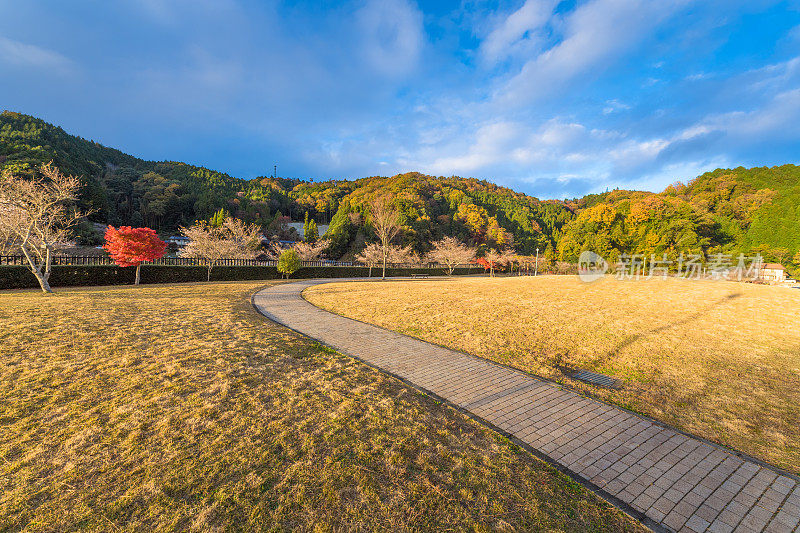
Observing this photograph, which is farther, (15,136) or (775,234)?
(15,136)

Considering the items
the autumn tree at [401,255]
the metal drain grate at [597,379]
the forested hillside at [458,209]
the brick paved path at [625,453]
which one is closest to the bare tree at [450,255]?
the autumn tree at [401,255]

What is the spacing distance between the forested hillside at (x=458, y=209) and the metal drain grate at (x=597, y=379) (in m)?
38.2

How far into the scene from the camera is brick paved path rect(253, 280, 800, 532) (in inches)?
93.4

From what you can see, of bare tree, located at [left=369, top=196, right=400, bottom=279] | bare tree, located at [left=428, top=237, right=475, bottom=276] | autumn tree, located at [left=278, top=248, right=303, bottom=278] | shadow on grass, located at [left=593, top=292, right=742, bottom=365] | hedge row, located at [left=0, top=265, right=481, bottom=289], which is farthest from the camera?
bare tree, located at [left=428, top=237, right=475, bottom=276]

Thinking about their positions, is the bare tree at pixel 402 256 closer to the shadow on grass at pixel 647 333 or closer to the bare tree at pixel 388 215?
the bare tree at pixel 388 215

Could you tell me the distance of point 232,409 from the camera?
340cm

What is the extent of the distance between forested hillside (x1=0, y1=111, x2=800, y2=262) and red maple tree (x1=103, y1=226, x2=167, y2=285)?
26.0 m

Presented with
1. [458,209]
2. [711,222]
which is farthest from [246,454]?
[458,209]

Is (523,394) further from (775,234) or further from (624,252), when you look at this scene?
(775,234)

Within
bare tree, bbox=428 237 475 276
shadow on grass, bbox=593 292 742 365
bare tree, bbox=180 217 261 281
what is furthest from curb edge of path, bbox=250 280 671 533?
bare tree, bbox=428 237 475 276

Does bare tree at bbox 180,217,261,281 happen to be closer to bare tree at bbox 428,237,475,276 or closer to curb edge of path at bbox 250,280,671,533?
curb edge of path at bbox 250,280,671,533

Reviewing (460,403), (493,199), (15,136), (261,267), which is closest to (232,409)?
(460,403)

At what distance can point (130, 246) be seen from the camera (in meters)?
14.6

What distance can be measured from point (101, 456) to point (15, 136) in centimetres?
6261
